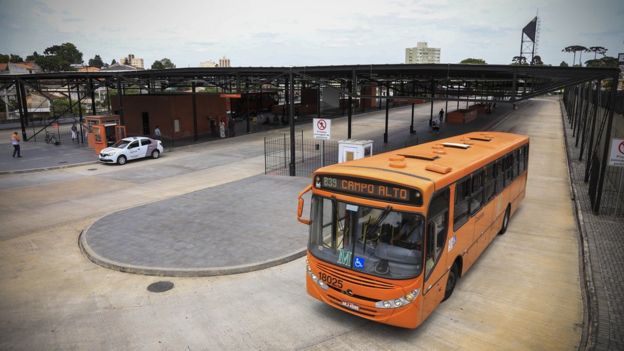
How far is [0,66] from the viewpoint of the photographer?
309 ft

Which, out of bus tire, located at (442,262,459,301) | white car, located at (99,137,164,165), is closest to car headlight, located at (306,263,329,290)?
bus tire, located at (442,262,459,301)

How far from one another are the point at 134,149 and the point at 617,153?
24.6 m

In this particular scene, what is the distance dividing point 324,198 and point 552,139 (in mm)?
35248

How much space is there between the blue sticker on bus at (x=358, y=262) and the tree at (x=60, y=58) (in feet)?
412

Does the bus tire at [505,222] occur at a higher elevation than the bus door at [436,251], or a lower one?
lower

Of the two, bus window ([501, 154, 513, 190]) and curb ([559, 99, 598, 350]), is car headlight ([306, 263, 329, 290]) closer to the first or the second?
curb ([559, 99, 598, 350])

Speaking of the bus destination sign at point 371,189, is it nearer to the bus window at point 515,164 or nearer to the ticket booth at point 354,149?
the bus window at point 515,164

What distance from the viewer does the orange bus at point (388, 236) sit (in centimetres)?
688

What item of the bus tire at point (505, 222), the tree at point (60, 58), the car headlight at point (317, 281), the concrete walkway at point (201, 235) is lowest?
the concrete walkway at point (201, 235)

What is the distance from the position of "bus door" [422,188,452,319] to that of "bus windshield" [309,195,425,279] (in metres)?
0.26

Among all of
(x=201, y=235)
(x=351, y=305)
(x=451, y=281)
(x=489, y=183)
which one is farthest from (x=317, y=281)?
(x=201, y=235)

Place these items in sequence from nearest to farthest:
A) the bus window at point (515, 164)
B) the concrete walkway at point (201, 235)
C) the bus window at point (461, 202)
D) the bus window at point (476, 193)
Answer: the bus window at point (461, 202), the bus window at point (476, 193), the concrete walkway at point (201, 235), the bus window at point (515, 164)

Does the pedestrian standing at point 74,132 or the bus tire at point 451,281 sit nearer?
the bus tire at point 451,281

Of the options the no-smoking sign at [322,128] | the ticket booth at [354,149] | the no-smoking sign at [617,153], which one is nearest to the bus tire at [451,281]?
the no-smoking sign at [617,153]
